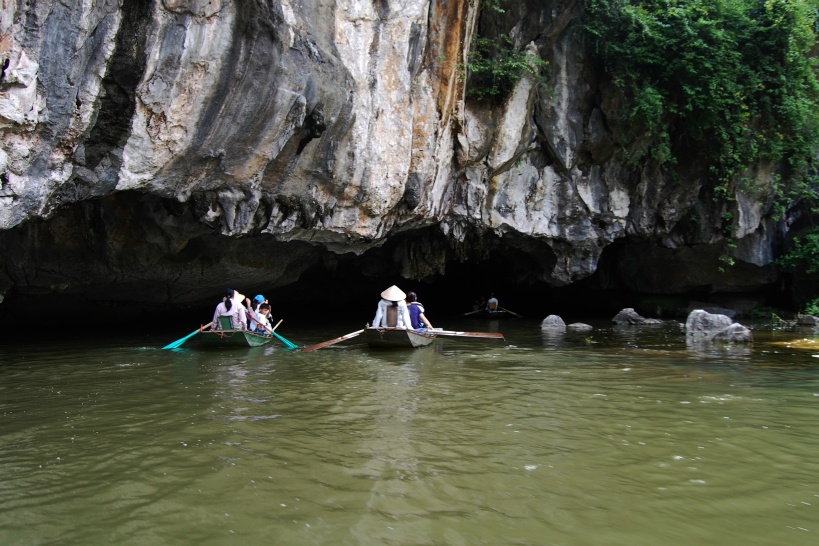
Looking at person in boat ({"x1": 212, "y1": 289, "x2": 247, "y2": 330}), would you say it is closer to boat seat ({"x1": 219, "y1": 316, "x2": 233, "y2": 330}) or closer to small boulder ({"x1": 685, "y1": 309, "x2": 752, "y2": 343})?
boat seat ({"x1": 219, "y1": 316, "x2": 233, "y2": 330})

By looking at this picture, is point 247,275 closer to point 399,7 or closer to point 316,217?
point 316,217

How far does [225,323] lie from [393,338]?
9.85 ft

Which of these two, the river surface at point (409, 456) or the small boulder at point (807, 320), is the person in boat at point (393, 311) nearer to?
the river surface at point (409, 456)

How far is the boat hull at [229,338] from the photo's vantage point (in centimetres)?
1069

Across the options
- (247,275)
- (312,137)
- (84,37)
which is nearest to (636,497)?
(84,37)

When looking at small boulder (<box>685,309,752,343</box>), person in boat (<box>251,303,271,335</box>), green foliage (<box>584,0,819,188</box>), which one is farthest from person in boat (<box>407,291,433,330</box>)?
green foliage (<box>584,0,819,188</box>)

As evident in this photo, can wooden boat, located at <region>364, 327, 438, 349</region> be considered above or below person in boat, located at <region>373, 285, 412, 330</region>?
below

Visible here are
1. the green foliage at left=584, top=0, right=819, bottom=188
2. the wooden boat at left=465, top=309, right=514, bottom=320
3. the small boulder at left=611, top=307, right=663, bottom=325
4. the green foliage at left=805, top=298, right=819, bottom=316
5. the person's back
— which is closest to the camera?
the green foliage at left=584, top=0, right=819, bottom=188

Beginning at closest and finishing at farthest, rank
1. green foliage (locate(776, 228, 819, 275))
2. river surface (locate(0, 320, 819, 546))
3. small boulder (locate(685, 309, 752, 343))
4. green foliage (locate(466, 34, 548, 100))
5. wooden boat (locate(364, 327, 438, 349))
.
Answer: river surface (locate(0, 320, 819, 546)), wooden boat (locate(364, 327, 438, 349)), small boulder (locate(685, 309, 752, 343)), green foliage (locate(466, 34, 548, 100)), green foliage (locate(776, 228, 819, 275))

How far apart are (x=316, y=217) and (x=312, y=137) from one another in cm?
188

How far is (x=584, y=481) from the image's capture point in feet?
12.9

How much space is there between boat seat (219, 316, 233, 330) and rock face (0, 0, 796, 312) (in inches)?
66.3

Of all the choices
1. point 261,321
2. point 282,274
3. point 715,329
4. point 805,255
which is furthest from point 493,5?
point 805,255

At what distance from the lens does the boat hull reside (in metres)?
10.7
